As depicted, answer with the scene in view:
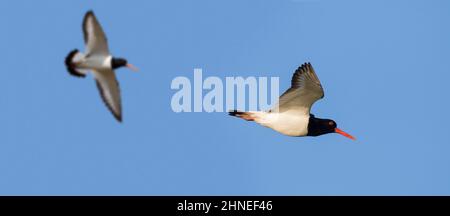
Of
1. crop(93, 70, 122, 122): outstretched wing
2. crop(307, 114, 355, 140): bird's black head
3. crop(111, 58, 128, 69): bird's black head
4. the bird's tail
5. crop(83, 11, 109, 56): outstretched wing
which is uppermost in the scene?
crop(83, 11, 109, 56): outstretched wing

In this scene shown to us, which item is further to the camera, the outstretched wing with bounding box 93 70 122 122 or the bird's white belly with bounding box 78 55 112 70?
the outstretched wing with bounding box 93 70 122 122

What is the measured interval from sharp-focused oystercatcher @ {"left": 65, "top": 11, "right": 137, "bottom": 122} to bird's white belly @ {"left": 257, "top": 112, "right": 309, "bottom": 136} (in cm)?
355

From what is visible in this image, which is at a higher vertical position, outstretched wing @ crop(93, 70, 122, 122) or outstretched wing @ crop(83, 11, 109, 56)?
outstretched wing @ crop(83, 11, 109, 56)

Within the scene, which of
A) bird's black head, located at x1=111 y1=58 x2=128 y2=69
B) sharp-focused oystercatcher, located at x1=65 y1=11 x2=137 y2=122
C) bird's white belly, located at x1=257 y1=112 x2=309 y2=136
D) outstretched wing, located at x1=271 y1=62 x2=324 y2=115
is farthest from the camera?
bird's white belly, located at x1=257 y1=112 x2=309 y2=136

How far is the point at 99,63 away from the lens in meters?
15.8

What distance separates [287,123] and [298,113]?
0.26m

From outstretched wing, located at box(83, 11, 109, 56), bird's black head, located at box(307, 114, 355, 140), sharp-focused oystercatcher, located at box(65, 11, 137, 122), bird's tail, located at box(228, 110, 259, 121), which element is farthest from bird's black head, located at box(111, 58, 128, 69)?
bird's black head, located at box(307, 114, 355, 140)

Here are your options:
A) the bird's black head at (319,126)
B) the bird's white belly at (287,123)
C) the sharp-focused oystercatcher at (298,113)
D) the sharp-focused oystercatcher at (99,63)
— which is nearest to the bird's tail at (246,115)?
the sharp-focused oystercatcher at (298,113)

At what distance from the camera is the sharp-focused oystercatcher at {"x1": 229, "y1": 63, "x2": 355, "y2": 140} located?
1827 centimetres

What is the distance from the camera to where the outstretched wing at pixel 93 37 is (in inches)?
602

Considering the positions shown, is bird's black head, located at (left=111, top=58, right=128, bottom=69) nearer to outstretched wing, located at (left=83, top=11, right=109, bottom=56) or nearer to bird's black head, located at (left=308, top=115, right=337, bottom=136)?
outstretched wing, located at (left=83, top=11, right=109, bottom=56)

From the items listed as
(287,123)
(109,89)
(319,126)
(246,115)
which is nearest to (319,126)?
(319,126)

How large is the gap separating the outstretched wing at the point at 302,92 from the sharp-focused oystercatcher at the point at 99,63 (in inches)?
141
